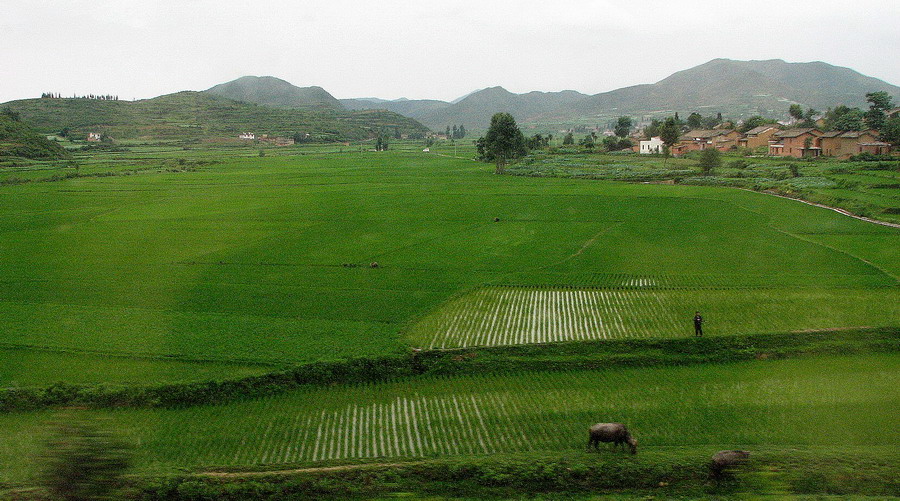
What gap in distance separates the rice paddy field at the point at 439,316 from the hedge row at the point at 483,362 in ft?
1.30

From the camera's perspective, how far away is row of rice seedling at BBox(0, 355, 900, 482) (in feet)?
44.2

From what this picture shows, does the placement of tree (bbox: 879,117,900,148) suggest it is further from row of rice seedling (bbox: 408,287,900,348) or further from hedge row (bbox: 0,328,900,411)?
hedge row (bbox: 0,328,900,411)

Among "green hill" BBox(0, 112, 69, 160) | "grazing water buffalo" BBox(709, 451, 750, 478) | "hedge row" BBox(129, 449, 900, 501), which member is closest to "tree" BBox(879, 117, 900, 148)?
"hedge row" BBox(129, 449, 900, 501)

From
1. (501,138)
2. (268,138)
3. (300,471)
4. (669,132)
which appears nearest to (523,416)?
(300,471)

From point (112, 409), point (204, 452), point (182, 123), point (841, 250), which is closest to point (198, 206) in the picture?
point (112, 409)

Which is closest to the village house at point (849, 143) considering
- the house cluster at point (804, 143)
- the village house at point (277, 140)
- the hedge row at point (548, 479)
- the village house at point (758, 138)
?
the house cluster at point (804, 143)

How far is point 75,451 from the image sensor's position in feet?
19.7

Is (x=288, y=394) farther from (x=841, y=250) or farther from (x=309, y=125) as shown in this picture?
(x=309, y=125)

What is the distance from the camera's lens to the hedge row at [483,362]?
52.9ft

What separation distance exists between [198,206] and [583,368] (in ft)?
146

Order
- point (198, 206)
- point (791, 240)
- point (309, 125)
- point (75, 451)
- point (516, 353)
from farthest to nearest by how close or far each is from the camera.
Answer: point (309, 125) → point (198, 206) → point (791, 240) → point (516, 353) → point (75, 451)

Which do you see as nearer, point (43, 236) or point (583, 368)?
point (583, 368)

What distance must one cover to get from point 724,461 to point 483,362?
8.07 m

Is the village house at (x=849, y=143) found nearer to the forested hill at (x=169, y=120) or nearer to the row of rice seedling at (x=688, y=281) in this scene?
the row of rice seedling at (x=688, y=281)
